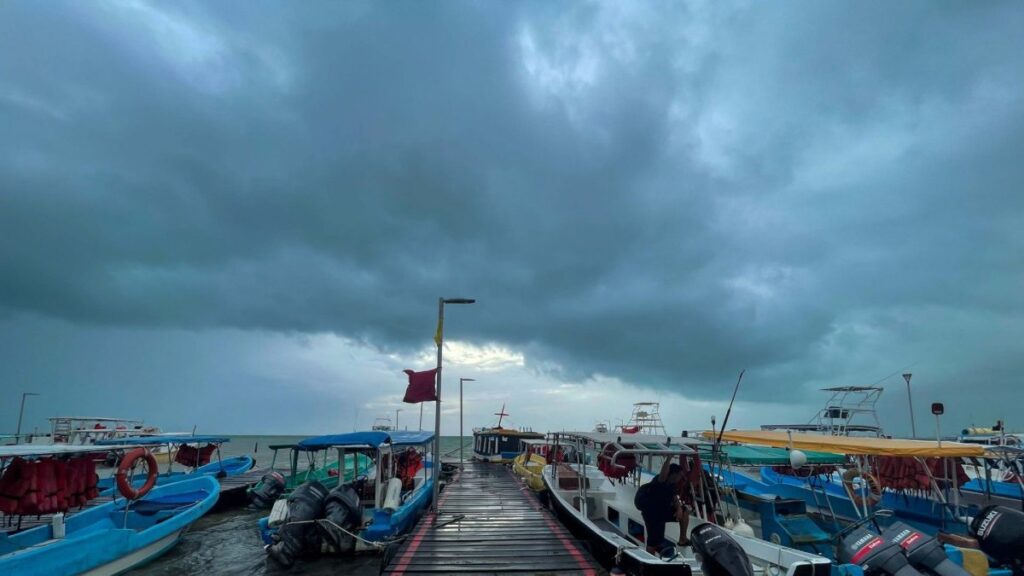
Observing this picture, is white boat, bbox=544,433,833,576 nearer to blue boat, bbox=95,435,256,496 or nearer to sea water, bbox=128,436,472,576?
sea water, bbox=128,436,472,576

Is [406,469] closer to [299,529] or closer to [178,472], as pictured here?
[299,529]

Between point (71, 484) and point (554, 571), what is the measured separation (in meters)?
12.1

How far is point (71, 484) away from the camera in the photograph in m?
12.4

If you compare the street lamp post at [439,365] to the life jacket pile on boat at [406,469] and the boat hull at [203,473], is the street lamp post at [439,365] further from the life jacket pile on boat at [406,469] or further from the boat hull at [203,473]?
the boat hull at [203,473]

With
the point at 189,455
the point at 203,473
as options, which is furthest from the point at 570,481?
the point at 189,455

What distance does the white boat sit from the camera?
25.8 feet

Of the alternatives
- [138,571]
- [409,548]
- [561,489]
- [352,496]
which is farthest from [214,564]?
[561,489]

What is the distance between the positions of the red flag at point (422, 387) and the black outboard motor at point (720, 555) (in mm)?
8850

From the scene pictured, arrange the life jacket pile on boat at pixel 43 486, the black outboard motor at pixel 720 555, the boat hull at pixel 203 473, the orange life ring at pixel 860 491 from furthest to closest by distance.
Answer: the boat hull at pixel 203 473 < the orange life ring at pixel 860 491 < the life jacket pile on boat at pixel 43 486 < the black outboard motor at pixel 720 555

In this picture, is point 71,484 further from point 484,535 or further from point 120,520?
point 484,535

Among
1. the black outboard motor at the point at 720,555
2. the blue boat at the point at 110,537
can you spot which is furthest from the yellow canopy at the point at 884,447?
the blue boat at the point at 110,537

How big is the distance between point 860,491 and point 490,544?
400 inches

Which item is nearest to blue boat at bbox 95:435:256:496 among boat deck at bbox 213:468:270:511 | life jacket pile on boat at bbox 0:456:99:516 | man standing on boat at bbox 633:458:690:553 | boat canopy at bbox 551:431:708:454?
boat deck at bbox 213:468:270:511

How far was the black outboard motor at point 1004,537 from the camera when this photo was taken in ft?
28.2
